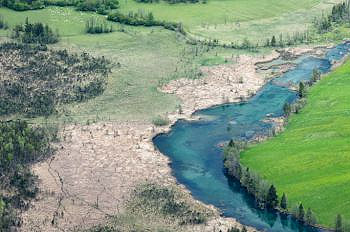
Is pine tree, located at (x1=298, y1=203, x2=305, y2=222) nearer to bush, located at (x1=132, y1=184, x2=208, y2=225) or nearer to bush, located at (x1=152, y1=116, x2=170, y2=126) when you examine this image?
bush, located at (x1=132, y1=184, x2=208, y2=225)

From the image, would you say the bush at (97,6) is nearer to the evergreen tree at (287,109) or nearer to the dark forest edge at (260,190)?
the evergreen tree at (287,109)

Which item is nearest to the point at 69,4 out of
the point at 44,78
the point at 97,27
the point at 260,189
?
the point at 97,27

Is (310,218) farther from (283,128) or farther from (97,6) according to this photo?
(97,6)

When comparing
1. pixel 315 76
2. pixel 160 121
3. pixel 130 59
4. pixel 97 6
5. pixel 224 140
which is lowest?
pixel 224 140

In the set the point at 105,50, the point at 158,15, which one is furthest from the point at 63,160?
the point at 158,15

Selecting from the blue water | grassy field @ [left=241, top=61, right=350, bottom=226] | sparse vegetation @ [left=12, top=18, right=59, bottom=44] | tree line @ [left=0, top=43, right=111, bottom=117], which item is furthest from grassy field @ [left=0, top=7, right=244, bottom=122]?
grassy field @ [left=241, top=61, right=350, bottom=226]
